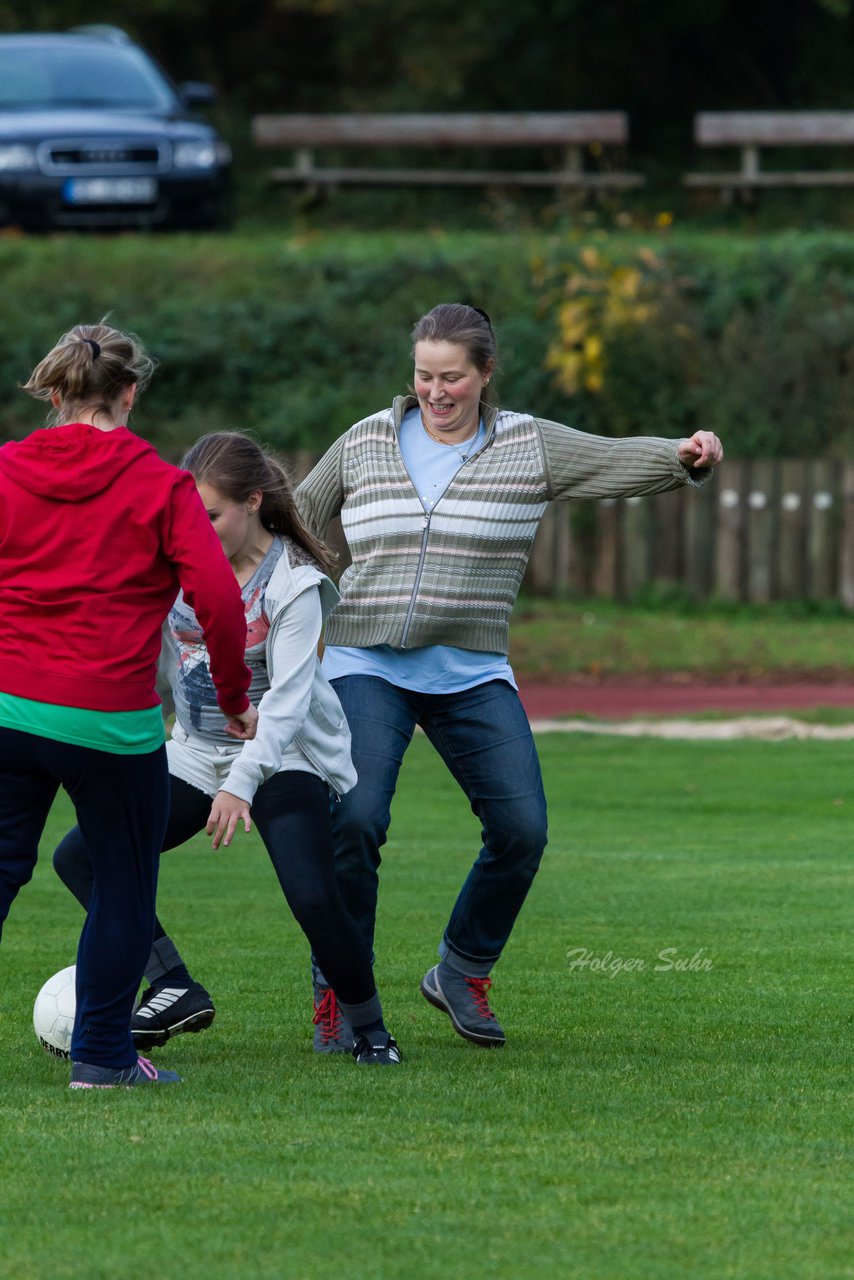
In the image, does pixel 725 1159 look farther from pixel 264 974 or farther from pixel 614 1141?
pixel 264 974

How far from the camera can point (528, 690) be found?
51.2ft

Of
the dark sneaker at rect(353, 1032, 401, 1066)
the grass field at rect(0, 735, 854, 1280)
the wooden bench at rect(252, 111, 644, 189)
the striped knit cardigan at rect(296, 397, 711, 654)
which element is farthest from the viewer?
the wooden bench at rect(252, 111, 644, 189)

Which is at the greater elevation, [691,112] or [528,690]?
[691,112]

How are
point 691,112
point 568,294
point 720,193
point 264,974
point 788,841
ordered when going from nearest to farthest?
point 264,974 < point 788,841 < point 568,294 < point 720,193 < point 691,112

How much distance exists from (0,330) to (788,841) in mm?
12071

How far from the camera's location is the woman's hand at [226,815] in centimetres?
480

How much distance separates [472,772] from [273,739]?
751 millimetres

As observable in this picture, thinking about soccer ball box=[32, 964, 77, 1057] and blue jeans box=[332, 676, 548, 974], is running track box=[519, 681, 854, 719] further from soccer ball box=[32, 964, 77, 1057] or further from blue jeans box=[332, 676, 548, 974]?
soccer ball box=[32, 964, 77, 1057]

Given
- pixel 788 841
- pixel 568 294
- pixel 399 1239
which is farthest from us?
pixel 568 294

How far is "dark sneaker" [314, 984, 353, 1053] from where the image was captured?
538cm

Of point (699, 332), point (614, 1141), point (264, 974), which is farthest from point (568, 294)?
point (614, 1141)

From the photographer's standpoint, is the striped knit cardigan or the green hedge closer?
the striped knit cardigan

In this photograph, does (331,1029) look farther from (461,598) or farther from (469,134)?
A: (469,134)

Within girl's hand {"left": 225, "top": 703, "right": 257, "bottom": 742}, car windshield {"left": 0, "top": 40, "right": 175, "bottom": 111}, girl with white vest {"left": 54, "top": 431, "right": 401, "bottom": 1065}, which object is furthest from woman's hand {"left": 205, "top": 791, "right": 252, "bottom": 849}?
car windshield {"left": 0, "top": 40, "right": 175, "bottom": 111}
